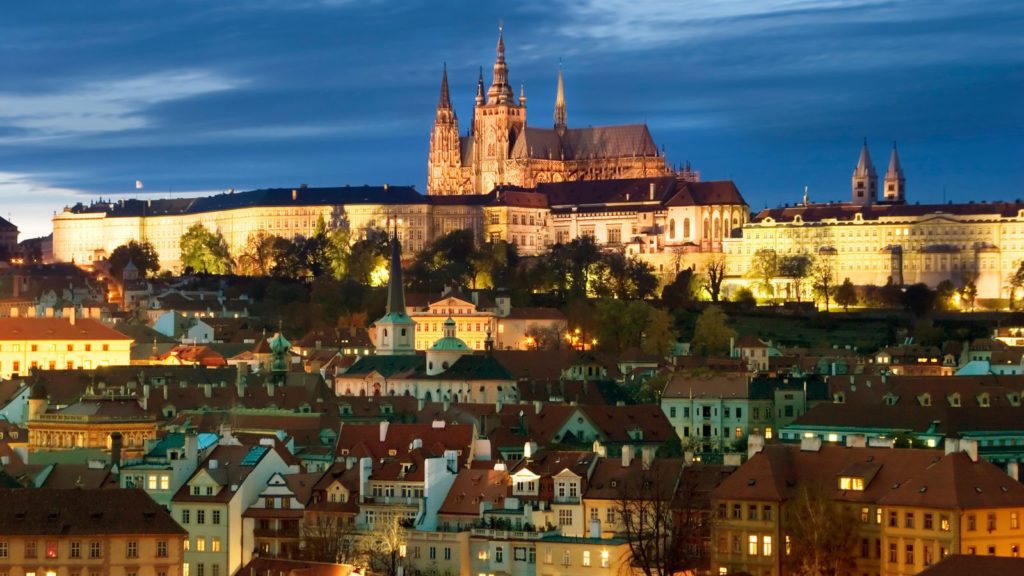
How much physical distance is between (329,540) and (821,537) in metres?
12.5

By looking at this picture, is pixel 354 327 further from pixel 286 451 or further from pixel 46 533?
pixel 46 533

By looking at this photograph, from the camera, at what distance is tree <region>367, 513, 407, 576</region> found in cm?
6228

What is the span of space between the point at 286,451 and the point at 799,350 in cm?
8850

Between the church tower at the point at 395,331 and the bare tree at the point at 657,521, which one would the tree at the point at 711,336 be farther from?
the bare tree at the point at 657,521

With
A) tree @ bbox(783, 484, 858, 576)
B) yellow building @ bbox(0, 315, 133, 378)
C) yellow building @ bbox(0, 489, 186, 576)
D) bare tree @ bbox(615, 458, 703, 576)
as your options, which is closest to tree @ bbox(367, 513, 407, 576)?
yellow building @ bbox(0, 489, 186, 576)

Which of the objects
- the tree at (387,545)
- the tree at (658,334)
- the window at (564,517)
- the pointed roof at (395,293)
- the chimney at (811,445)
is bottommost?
the tree at (387,545)

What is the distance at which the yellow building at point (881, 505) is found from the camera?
192 feet

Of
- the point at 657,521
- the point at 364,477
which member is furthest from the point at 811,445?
the point at 364,477

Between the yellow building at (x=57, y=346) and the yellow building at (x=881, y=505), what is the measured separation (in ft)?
260

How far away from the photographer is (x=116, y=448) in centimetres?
7844

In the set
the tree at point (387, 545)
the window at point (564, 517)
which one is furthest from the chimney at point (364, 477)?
the window at point (564, 517)

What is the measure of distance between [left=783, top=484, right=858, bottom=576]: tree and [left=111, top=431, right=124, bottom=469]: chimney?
2153 centimetres

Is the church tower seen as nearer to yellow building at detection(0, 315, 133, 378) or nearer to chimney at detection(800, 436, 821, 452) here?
yellow building at detection(0, 315, 133, 378)

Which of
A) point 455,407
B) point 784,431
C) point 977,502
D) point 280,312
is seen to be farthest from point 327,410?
point 280,312
